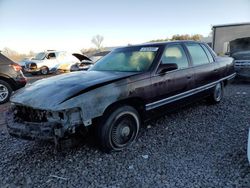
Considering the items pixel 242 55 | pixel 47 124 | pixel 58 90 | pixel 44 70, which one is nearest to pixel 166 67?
pixel 58 90

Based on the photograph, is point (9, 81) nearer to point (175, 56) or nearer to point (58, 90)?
point (58, 90)

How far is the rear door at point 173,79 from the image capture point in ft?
12.4

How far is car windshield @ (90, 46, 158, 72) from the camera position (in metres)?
3.89

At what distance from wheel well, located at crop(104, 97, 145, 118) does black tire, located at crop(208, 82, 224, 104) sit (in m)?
2.45

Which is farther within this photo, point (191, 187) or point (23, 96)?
point (23, 96)

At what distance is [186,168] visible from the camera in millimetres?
2885

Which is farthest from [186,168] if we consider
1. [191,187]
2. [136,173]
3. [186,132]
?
[186,132]

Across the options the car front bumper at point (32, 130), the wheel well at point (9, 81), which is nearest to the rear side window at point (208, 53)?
the car front bumper at point (32, 130)

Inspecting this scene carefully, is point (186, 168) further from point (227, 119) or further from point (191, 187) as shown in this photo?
point (227, 119)

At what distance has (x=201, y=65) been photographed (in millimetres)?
4789

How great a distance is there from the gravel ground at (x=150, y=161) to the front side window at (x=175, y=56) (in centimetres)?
120

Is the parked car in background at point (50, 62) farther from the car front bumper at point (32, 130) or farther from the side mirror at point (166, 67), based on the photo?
the car front bumper at point (32, 130)

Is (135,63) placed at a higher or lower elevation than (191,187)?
higher

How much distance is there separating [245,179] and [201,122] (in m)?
1.91
